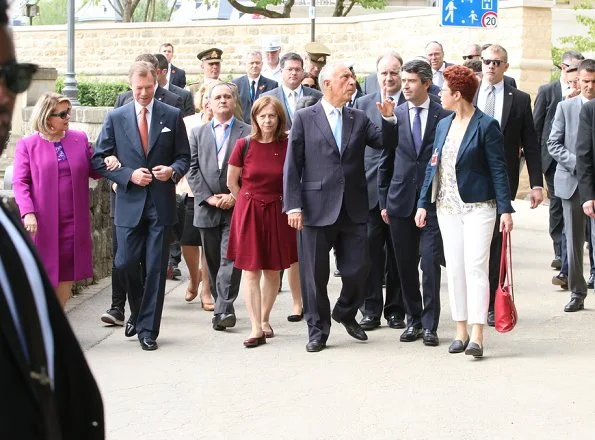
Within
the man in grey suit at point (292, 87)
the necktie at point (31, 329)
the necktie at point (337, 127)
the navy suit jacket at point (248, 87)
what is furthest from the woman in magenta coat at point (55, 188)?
the necktie at point (31, 329)

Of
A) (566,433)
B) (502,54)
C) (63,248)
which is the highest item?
(502,54)

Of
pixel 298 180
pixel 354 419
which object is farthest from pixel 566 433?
pixel 298 180

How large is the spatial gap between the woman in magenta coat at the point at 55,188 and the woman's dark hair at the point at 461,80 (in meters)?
2.62

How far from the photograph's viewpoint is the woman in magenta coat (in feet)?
30.3

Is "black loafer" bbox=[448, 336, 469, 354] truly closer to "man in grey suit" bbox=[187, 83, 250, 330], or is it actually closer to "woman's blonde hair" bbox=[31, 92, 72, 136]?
"man in grey suit" bbox=[187, 83, 250, 330]

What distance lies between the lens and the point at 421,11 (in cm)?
A: 3084

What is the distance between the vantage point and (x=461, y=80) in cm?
927

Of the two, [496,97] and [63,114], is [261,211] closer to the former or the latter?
[63,114]

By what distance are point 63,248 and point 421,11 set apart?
22446mm

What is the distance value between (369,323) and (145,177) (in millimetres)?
2197

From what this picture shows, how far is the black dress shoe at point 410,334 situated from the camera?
32.7 ft

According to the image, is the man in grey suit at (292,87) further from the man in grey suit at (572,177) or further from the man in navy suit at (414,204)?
the man in navy suit at (414,204)

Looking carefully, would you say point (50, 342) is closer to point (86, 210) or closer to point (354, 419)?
point (354, 419)

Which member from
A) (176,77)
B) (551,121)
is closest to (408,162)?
(551,121)
